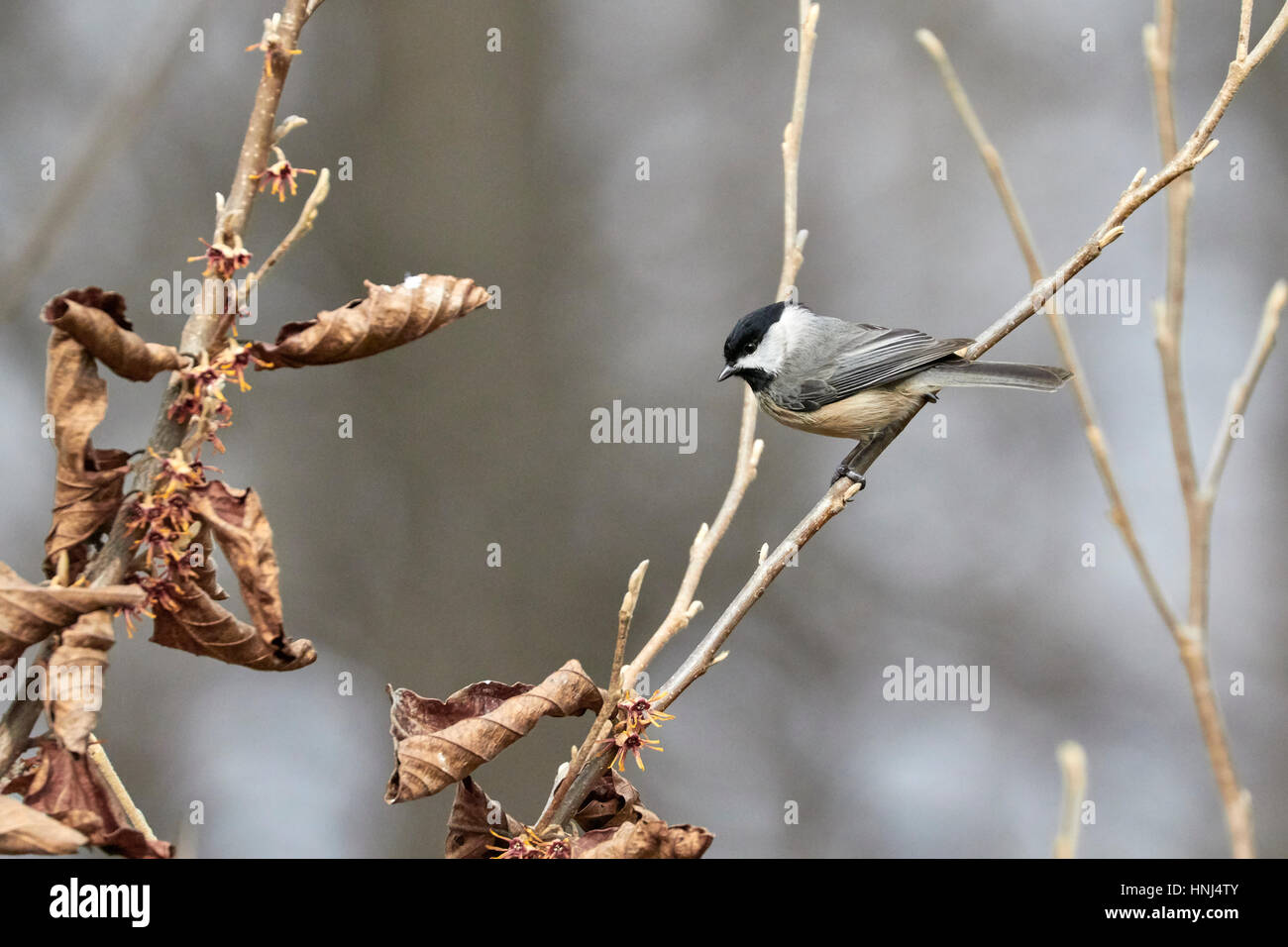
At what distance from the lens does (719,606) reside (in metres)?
6.93

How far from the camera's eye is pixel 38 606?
1252 millimetres

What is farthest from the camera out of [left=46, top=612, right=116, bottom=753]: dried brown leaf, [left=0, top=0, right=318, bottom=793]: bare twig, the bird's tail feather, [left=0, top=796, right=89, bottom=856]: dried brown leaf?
the bird's tail feather

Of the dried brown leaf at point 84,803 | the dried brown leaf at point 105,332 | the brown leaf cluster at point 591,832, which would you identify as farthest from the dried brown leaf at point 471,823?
the dried brown leaf at point 105,332

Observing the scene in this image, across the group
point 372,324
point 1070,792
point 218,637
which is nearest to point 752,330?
point 372,324

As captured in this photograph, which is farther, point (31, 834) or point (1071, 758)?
point (31, 834)

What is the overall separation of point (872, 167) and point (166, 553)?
21.9ft

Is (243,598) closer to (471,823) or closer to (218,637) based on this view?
(218,637)

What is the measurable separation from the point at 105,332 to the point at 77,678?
14.7 inches

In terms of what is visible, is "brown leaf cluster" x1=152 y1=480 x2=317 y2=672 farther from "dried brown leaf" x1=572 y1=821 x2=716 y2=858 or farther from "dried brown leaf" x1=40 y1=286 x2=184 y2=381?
"dried brown leaf" x1=572 y1=821 x2=716 y2=858

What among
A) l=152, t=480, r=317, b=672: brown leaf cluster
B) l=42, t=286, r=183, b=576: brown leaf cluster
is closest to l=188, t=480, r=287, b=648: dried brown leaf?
l=152, t=480, r=317, b=672: brown leaf cluster

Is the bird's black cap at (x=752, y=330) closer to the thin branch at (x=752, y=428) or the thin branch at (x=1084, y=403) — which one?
the thin branch at (x=752, y=428)

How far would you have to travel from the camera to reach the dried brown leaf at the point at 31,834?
45.8 inches

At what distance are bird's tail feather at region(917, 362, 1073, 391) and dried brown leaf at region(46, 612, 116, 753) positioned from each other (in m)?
2.76

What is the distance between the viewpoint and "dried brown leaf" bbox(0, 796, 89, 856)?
45.8 inches
